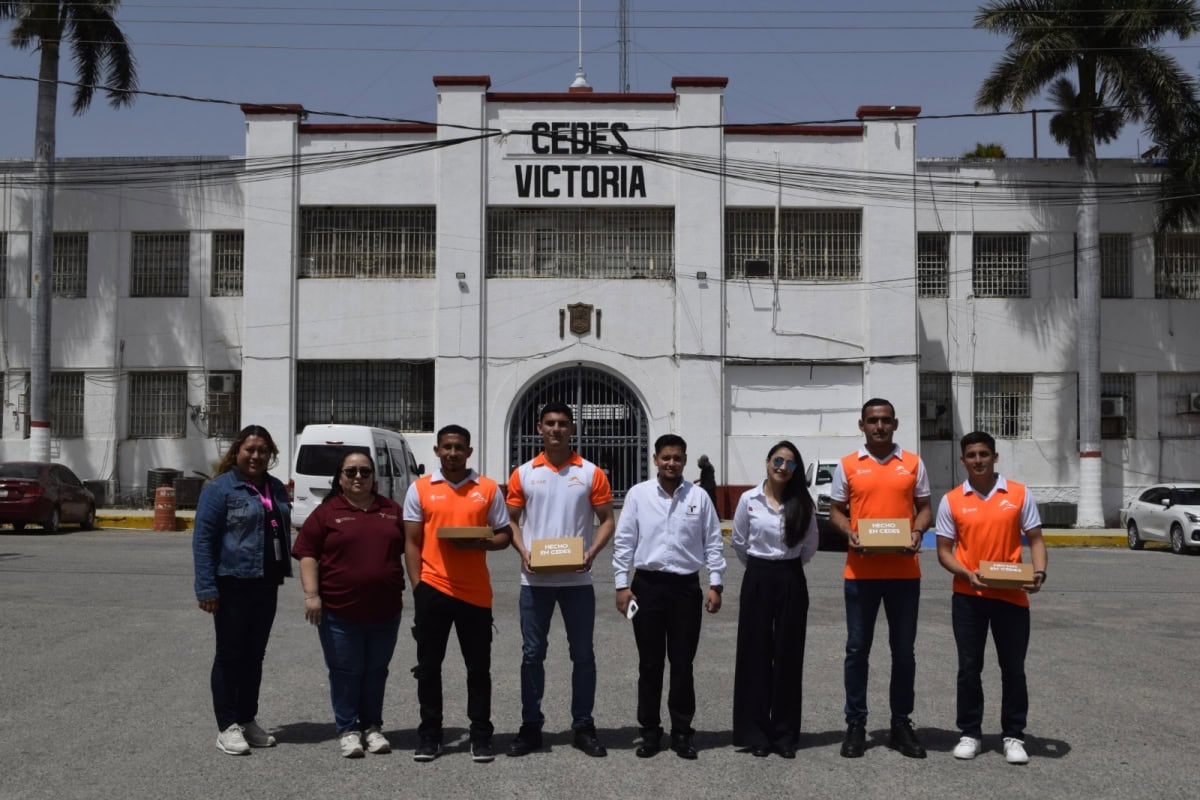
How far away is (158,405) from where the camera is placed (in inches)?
1180

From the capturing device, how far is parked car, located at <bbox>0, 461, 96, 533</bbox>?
22.7 m

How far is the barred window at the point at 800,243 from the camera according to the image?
29094mm

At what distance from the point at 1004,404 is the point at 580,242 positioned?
10719mm

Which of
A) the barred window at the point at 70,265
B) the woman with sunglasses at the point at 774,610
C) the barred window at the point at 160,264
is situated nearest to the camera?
the woman with sunglasses at the point at 774,610

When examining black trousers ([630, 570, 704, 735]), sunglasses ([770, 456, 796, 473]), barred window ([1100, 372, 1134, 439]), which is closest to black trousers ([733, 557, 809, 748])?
black trousers ([630, 570, 704, 735])

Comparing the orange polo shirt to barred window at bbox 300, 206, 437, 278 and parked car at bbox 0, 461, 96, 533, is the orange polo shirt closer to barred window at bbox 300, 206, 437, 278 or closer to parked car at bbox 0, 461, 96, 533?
parked car at bbox 0, 461, 96, 533

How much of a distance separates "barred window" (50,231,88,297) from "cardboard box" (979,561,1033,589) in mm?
27470

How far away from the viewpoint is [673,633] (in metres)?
7.22

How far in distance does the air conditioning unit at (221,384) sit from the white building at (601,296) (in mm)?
67

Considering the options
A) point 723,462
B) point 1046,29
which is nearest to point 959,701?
point 723,462

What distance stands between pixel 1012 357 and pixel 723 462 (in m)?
7.45

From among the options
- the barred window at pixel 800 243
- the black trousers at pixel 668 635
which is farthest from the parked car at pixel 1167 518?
the black trousers at pixel 668 635

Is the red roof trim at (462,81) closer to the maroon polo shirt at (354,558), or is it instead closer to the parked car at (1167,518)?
the parked car at (1167,518)

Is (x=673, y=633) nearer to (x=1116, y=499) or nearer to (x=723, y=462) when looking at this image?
(x=723, y=462)
